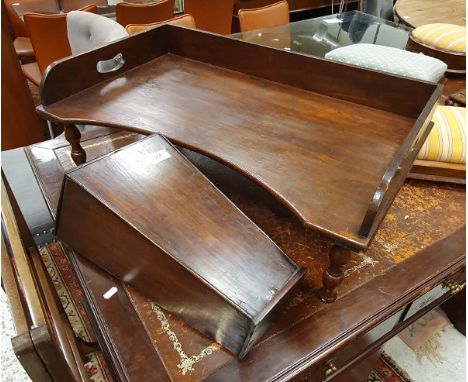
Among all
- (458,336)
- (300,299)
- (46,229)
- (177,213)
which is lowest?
(458,336)

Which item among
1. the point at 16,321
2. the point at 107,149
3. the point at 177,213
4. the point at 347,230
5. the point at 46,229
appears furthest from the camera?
the point at 107,149

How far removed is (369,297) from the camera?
2.41ft

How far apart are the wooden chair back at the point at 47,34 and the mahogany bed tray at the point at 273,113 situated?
1.06 m

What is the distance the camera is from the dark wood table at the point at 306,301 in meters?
0.63

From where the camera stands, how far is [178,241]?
24.3 inches

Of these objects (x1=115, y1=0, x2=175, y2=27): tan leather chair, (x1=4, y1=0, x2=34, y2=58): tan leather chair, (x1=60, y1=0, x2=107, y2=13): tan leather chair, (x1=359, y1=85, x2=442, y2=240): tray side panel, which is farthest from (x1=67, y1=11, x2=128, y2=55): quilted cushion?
(x1=60, y1=0, x2=107, y2=13): tan leather chair

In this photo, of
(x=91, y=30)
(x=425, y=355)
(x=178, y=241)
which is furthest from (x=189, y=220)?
(x=425, y=355)

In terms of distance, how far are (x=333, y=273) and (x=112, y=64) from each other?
723mm

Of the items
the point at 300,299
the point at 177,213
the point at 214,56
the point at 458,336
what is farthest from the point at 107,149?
the point at 458,336

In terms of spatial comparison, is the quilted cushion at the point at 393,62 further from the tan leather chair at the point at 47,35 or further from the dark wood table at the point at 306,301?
the tan leather chair at the point at 47,35

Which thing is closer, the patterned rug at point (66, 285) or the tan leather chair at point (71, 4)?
the patterned rug at point (66, 285)

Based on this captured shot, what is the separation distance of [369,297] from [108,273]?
0.50 m

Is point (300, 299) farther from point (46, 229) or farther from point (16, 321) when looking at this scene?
point (46, 229)

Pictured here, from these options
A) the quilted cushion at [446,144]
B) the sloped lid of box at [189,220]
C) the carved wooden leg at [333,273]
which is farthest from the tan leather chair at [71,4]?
the carved wooden leg at [333,273]
